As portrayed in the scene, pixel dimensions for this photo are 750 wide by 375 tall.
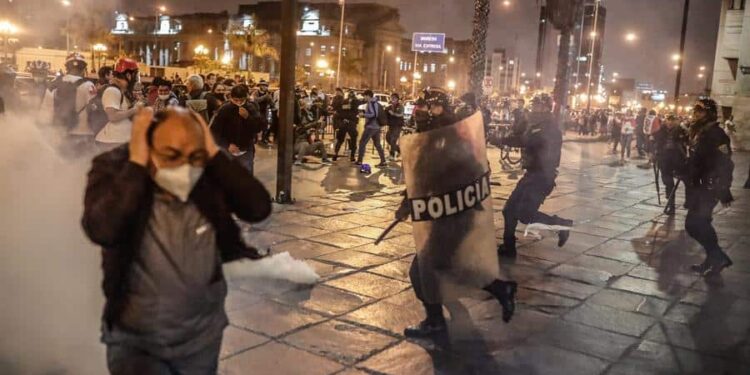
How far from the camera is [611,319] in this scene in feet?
18.7

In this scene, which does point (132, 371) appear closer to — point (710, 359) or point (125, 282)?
point (125, 282)

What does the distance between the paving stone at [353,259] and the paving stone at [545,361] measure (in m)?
2.46

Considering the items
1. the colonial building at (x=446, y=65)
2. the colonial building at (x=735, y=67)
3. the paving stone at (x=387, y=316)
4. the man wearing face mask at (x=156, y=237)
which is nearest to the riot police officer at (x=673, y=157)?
the paving stone at (x=387, y=316)

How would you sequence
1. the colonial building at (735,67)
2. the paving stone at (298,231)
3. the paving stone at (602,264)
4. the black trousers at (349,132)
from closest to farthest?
the paving stone at (602,264) < the paving stone at (298,231) < the black trousers at (349,132) < the colonial building at (735,67)

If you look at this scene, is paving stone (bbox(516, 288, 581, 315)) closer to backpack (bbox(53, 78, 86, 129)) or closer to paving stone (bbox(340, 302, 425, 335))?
paving stone (bbox(340, 302, 425, 335))

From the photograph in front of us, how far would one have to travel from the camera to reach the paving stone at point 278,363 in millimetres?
4254

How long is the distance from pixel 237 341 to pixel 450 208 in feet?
5.75

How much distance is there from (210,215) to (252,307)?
3.07 m

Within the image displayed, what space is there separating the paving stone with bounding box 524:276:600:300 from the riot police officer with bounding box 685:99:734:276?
1650 millimetres

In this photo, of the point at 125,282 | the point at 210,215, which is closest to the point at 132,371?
the point at 125,282

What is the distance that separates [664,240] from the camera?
939 cm

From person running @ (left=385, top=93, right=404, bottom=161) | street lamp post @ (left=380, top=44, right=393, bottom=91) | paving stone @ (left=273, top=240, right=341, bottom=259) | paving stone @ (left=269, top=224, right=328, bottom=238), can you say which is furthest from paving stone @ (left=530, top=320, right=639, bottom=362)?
street lamp post @ (left=380, top=44, right=393, bottom=91)

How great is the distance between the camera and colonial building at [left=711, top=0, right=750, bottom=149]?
37.6 metres

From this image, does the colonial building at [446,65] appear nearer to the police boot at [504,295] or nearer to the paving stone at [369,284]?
the paving stone at [369,284]
